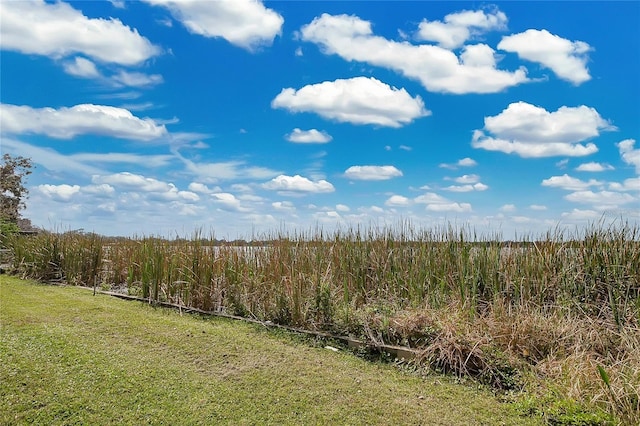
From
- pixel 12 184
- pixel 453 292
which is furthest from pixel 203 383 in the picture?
pixel 12 184

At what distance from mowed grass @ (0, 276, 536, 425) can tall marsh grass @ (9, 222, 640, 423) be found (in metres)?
0.47

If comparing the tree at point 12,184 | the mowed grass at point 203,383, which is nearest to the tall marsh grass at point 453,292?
the mowed grass at point 203,383

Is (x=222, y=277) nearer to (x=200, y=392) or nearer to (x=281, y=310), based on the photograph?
(x=281, y=310)

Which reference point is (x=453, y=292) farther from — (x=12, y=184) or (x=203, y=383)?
(x=12, y=184)

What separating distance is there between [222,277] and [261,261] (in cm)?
59

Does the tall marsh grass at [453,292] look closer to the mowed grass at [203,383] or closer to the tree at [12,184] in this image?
the mowed grass at [203,383]

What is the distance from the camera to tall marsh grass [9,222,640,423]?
154 inches

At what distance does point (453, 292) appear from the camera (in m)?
5.06

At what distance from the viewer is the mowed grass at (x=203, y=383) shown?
10.5ft

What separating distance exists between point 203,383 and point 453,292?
289 cm

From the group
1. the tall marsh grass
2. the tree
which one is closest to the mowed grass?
the tall marsh grass

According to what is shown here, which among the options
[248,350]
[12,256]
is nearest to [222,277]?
[248,350]

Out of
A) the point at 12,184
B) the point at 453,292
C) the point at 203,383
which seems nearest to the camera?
the point at 203,383

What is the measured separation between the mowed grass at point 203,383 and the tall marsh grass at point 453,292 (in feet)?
1.55
